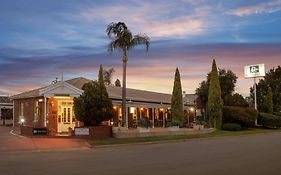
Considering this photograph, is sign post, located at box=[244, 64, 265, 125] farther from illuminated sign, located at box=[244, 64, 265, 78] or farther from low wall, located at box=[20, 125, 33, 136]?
low wall, located at box=[20, 125, 33, 136]

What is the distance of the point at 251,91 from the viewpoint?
92.0 m

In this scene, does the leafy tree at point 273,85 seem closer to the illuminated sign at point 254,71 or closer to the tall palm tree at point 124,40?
the illuminated sign at point 254,71

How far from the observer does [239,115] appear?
151 ft

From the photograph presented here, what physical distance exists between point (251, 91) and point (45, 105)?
65.8 meters

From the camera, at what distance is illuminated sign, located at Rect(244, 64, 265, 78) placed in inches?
2351

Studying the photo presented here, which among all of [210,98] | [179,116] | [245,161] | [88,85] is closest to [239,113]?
[210,98]

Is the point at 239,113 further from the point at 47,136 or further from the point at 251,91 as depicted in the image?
the point at 251,91

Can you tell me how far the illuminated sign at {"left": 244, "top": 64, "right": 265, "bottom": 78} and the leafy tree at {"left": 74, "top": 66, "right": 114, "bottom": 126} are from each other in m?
34.9

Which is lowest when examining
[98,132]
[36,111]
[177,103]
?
[98,132]

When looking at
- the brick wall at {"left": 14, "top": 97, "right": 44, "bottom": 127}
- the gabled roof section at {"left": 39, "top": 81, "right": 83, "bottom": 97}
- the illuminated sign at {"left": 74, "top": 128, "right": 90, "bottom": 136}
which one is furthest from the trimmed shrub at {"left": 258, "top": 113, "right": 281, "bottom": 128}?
the illuminated sign at {"left": 74, "top": 128, "right": 90, "bottom": 136}

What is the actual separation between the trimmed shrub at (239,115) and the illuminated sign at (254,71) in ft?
44.7

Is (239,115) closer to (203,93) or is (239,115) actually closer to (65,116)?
(203,93)

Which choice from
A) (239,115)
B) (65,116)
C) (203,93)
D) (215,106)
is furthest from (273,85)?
(65,116)

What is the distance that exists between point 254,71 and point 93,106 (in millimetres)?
36266
